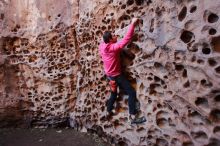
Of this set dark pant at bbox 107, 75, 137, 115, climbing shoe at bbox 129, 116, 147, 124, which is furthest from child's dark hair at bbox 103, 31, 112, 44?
climbing shoe at bbox 129, 116, 147, 124

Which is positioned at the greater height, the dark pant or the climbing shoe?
the dark pant

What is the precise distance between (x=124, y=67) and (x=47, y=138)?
184 centimetres

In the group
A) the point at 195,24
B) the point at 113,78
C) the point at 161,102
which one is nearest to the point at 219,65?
the point at 195,24

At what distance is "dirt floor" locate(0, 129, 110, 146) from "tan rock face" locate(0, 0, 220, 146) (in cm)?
15

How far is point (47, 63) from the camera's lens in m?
5.07

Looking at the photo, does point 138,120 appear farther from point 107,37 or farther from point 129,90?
point 107,37

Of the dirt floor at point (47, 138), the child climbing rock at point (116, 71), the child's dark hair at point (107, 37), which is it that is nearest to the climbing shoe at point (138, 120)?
the child climbing rock at point (116, 71)

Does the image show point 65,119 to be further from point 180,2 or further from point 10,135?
point 180,2

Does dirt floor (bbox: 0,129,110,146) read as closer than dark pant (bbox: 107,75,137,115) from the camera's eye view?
No

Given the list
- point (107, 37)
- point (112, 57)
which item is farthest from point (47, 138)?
point (107, 37)

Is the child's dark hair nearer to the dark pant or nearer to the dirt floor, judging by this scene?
the dark pant

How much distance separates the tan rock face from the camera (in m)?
2.81

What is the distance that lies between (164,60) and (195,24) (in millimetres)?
556

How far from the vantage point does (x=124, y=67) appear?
12.6ft
